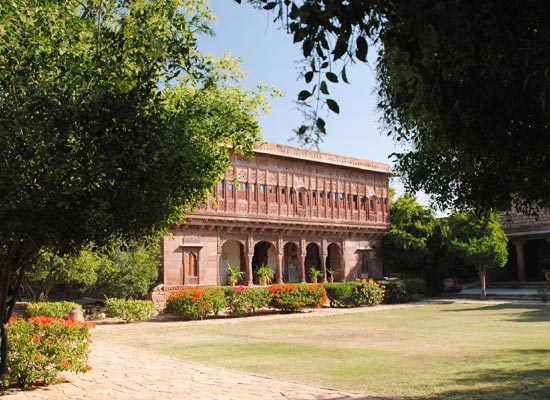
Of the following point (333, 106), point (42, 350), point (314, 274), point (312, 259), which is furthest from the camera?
point (312, 259)

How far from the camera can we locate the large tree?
3170mm

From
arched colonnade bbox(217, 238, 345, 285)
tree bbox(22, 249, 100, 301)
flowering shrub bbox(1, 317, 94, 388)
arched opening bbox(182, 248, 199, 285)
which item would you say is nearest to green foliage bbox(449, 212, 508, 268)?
arched colonnade bbox(217, 238, 345, 285)

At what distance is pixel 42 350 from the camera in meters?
8.25

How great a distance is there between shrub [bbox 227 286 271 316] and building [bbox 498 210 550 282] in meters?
18.1

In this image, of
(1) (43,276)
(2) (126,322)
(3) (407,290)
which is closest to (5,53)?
(1) (43,276)

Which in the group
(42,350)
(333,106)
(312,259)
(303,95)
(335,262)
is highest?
(303,95)

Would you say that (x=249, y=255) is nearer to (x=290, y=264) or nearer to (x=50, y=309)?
(x=290, y=264)

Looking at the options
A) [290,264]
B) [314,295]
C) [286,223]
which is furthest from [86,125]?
[290,264]

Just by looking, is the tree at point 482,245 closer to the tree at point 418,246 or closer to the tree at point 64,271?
the tree at point 418,246

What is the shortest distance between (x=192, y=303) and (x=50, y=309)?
17.9 ft

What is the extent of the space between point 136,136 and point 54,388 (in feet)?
14.6

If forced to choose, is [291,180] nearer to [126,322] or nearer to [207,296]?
[207,296]

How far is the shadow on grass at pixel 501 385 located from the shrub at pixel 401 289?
69.2 ft

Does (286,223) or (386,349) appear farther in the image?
(286,223)
